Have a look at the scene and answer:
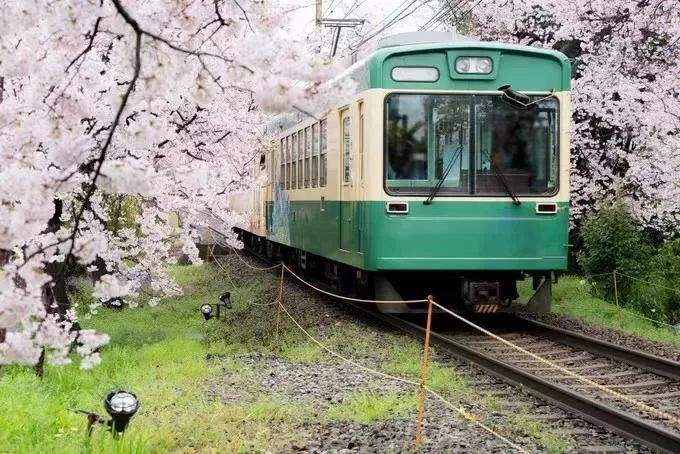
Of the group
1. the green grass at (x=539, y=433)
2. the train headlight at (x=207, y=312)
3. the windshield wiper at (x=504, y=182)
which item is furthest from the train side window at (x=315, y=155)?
the green grass at (x=539, y=433)

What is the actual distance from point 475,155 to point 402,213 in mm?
927

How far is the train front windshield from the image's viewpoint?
930 centimetres

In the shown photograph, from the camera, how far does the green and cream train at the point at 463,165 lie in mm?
9297

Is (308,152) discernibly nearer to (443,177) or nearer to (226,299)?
(226,299)

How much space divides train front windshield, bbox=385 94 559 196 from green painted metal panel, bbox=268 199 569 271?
0.66 ft

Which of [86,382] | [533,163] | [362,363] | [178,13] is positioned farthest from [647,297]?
[178,13]

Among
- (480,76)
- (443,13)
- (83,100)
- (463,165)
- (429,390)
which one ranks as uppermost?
(443,13)

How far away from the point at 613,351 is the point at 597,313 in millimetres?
3964

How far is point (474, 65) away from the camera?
9469 mm

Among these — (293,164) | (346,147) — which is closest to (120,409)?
(346,147)

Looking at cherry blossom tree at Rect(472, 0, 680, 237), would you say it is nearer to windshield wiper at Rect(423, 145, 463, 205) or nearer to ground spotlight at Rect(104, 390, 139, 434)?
windshield wiper at Rect(423, 145, 463, 205)

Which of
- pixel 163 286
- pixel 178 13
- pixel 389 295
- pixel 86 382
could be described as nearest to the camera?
pixel 178 13

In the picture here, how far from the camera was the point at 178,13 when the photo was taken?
4.27 meters

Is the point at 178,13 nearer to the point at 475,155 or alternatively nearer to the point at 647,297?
the point at 475,155
